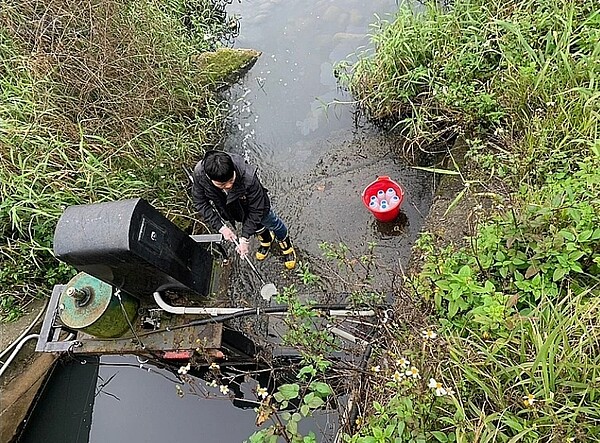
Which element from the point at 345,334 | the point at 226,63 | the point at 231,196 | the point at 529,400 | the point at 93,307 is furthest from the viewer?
the point at 226,63

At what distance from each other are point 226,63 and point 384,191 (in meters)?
2.83

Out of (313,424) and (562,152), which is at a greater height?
(562,152)

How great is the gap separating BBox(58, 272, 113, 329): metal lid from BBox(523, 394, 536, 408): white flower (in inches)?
94.5

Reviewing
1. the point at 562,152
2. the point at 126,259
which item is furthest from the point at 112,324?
the point at 562,152

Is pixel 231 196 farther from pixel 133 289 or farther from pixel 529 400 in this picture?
pixel 529 400

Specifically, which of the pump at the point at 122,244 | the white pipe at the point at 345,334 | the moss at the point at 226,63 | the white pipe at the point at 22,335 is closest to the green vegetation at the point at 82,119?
the white pipe at the point at 22,335

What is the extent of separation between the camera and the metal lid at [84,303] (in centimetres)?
316

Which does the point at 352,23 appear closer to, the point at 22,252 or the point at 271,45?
the point at 271,45

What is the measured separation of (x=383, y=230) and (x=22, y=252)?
313 cm

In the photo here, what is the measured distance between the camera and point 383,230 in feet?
14.8

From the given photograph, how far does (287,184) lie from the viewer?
16.8 ft

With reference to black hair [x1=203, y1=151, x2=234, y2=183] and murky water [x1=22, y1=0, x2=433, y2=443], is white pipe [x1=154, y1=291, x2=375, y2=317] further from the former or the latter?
black hair [x1=203, y1=151, x2=234, y2=183]

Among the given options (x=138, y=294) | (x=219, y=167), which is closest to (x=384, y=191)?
(x=219, y=167)

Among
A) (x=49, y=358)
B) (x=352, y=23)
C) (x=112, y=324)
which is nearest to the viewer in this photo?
(x=112, y=324)
